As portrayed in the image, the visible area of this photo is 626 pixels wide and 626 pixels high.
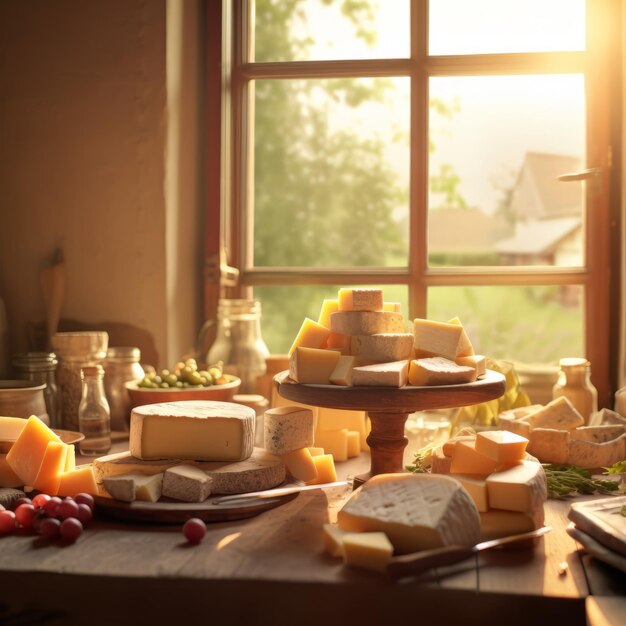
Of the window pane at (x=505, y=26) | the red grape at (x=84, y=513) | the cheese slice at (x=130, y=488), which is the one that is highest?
the window pane at (x=505, y=26)

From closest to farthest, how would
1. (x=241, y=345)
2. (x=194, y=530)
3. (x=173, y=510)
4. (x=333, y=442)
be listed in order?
(x=194, y=530) → (x=173, y=510) → (x=333, y=442) → (x=241, y=345)

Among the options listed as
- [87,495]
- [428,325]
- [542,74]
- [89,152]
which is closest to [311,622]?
[87,495]

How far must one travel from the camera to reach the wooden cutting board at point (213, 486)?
4.63ft

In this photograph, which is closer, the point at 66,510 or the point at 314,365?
the point at 66,510

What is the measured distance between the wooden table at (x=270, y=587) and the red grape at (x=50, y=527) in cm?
3

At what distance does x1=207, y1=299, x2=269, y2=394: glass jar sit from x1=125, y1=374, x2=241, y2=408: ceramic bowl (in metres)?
0.22

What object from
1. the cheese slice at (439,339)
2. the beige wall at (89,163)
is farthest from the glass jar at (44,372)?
the cheese slice at (439,339)

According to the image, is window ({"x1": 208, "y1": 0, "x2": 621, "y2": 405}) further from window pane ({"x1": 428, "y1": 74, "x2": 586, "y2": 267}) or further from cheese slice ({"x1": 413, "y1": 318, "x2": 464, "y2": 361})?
cheese slice ({"x1": 413, "y1": 318, "x2": 464, "y2": 361})

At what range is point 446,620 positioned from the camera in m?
1.14

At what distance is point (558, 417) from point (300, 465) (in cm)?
65

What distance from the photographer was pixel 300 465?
1594mm

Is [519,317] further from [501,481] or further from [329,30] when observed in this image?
[501,481]

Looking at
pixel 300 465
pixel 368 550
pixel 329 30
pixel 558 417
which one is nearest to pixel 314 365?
pixel 300 465

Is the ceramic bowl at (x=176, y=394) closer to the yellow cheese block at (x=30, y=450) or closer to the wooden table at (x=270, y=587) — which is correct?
the yellow cheese block at (x=30, y=450)
